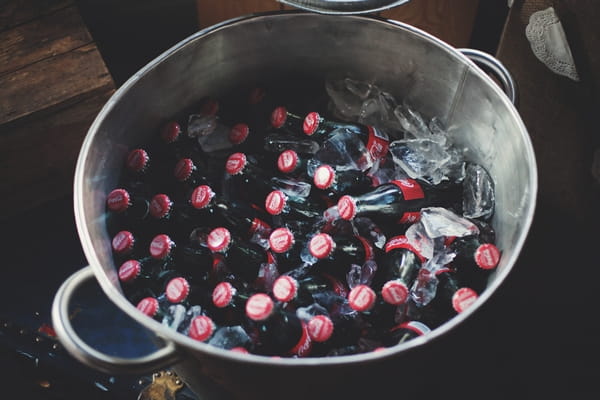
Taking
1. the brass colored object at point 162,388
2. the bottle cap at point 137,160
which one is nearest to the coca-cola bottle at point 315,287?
the bottle cap at point 137,160

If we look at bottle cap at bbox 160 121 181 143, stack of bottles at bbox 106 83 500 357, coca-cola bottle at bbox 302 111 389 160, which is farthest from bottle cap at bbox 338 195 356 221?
bottle cap at bbox 160 121 181 143

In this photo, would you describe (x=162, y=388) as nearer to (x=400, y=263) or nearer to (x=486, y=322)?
(x=400, y=263)

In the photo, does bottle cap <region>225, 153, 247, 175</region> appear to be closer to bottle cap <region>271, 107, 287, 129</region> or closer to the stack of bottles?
the stack of bottles

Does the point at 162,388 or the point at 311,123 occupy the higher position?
the point at 311,123

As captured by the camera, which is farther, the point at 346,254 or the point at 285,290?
the point at 346,254

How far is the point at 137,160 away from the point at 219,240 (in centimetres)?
29

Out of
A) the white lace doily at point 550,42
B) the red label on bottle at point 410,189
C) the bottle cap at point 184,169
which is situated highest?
the white lace doily at point 550,42

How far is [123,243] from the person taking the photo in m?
1.14

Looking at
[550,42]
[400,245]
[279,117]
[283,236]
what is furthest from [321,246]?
[550,42]

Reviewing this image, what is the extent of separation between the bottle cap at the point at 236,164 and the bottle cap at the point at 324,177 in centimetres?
18

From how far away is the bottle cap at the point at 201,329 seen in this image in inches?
39.0

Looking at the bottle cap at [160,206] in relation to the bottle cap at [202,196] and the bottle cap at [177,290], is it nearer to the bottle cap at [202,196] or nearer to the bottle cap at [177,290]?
the bottle cap at [202,196]

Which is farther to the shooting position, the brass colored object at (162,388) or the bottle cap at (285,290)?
the brass colored object at (162,388)

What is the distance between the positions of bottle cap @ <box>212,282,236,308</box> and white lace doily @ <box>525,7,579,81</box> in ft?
3.30
